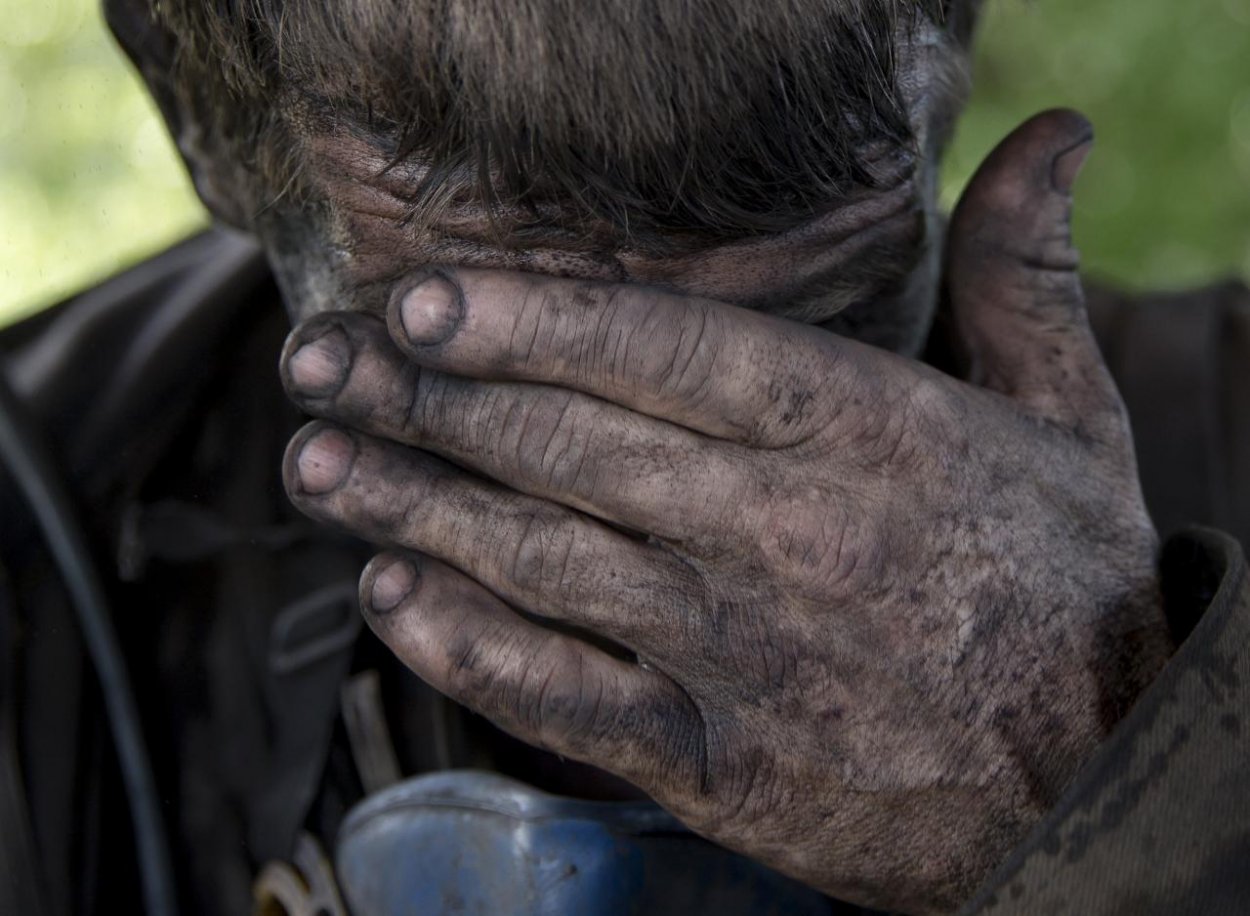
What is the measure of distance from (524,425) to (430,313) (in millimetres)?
115

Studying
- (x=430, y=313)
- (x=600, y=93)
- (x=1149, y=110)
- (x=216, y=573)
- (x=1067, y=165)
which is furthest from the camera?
(x=1149, y=110)

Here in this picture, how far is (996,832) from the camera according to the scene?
46.5 inches

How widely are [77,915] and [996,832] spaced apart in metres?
0.96

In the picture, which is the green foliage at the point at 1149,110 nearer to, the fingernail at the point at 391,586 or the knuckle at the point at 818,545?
the knuckle at the point at 818,545

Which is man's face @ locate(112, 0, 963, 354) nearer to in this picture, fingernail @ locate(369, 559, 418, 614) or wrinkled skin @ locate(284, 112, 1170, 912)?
wrinkled skin @ locate(284, 112, 1170, 912)

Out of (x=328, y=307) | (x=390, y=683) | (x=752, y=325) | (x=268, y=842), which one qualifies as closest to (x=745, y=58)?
(x=752, y=325)

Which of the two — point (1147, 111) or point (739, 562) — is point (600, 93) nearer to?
point (739, 562)

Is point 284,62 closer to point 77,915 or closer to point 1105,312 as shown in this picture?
point 77,915

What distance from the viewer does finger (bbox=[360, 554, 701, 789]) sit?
109cm

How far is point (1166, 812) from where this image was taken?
1077 mm

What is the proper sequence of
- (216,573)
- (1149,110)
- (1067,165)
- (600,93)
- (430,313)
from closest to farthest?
(600,93) → (430,313) → (1067,165) → (216,573) → (1149,110)

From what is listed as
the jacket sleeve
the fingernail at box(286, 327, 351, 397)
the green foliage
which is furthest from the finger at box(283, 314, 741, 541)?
the green foliage

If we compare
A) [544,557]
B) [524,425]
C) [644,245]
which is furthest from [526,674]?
[644,245]

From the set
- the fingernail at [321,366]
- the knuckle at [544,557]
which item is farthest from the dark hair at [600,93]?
the knuckle at [544,557]
